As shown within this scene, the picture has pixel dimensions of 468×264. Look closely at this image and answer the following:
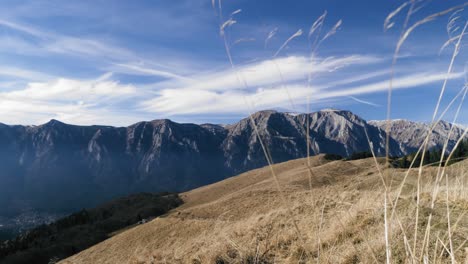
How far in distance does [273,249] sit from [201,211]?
27.4m

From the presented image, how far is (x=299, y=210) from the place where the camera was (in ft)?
31.2

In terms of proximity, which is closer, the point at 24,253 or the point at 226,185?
the point at 226,185

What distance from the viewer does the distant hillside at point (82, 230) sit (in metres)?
65.4

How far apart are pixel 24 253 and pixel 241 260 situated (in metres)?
89.5

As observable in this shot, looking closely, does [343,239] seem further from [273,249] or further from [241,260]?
[241,260]

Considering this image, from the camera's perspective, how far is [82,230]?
77.9m

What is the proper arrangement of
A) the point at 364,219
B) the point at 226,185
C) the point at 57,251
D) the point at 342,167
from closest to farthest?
1. the point at 364,219
2. the point at 342,167
3. the point at 226,185
4. the point at 57,251

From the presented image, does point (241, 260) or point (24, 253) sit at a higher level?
point (241, 260)

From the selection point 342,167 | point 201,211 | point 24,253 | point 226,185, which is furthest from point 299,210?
point 24,253

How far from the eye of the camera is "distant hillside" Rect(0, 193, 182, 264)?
65375 mm

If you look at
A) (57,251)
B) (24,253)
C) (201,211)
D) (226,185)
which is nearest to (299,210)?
(201,211)

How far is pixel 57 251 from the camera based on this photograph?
233 ft

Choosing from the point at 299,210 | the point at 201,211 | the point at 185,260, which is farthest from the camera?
the point at 201,211

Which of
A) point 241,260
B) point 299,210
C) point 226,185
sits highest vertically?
point 241,260
